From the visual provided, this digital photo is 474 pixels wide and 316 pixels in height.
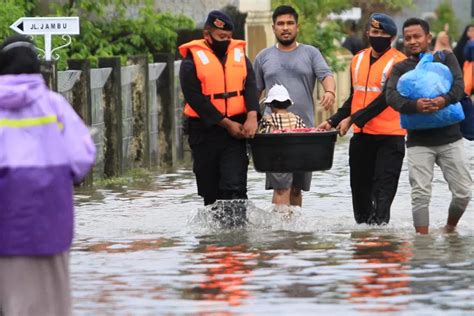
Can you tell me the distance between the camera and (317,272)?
1156cm

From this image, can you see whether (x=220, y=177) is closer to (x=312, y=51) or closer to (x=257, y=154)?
(x=257, y=154)

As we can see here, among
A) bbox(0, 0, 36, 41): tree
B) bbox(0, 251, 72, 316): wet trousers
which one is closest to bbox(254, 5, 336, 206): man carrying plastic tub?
bbox(0, 251, 72, 316): wet trousers

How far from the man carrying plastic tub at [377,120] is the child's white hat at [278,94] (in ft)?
1.63

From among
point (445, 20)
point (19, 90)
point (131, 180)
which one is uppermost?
point (19, 90)

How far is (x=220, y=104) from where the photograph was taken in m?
14.0

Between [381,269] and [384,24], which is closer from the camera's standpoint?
[381,269]

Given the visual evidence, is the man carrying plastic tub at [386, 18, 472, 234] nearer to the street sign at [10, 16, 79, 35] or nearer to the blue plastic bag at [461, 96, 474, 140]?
the blue plastic bag at [461, 96, 474, 140]

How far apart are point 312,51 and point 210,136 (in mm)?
1309

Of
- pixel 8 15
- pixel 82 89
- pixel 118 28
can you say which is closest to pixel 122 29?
pixel 118 28

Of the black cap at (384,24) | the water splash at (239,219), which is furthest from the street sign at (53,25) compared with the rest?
the black cap at (384,24)

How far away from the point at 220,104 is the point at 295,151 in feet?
2.25

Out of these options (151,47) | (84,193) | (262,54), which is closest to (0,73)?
(262,54)

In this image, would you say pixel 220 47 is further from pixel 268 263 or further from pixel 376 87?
pixel 268 263

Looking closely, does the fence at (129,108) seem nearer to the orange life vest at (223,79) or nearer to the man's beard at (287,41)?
the man's beard at (287,41)
